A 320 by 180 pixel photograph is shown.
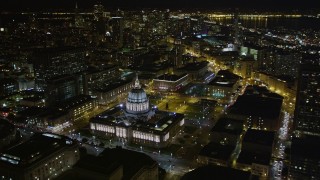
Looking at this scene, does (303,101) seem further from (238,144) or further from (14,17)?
(14,17)

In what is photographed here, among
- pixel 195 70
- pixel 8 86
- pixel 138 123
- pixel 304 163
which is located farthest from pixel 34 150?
pixel 195 70

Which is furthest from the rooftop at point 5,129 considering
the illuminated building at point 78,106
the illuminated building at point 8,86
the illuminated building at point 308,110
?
the illuminated building at point 308,110

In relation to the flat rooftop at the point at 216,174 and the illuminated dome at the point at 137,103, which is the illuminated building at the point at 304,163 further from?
the illuminated dome at the point at 137,103

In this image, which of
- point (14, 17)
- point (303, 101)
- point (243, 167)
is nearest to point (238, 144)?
point (243, 167)

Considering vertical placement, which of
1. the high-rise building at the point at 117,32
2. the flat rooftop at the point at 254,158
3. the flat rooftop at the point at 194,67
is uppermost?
the high-rise building at the point at 117,32

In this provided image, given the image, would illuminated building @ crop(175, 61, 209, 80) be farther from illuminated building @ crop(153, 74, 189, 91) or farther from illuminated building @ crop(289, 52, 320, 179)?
illuminated building @ crop(289, 52, 320, 179)

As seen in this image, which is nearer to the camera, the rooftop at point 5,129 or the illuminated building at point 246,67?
the rooftop at point 5,129

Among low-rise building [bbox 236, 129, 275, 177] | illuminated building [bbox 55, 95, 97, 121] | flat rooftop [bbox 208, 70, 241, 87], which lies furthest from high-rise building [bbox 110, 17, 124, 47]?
low-rise building [bbox 236, 129, 275, 177]
